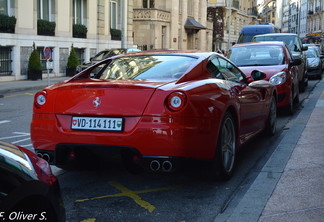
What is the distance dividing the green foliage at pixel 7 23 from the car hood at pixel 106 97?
61.7 ft

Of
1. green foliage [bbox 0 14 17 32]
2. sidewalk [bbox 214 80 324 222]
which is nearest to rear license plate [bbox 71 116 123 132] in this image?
sidewalk [bbox 214 80 324 222]

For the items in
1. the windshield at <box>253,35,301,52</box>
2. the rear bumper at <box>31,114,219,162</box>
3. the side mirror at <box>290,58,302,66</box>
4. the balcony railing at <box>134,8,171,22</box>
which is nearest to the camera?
the rear bumper at <box>31,114,219,162</box>

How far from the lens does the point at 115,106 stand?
474 cm

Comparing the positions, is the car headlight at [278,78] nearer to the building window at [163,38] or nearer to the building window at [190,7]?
the building window at [163,38]

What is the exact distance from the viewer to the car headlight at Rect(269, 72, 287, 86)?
33.4ft

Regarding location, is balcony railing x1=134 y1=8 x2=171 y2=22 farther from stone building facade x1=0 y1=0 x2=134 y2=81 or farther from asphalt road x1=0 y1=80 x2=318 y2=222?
asphalt road x1=0 y1=80 x2=318 y2=222

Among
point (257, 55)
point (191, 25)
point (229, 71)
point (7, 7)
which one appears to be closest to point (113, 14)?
point (7, 7)

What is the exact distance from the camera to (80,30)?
29750mm

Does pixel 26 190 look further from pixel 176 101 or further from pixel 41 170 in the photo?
pixel 176 101

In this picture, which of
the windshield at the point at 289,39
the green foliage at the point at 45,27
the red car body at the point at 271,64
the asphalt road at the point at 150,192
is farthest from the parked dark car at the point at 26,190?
the green foliage at the point at 45,27

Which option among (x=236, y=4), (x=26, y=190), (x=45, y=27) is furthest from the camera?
(x=236, y=4)

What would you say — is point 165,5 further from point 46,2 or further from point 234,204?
point 234,204

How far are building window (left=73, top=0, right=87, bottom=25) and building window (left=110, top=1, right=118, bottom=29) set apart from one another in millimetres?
4121

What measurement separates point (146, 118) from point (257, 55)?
7423 millimetres
